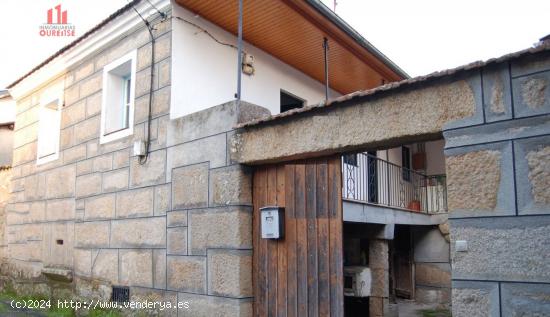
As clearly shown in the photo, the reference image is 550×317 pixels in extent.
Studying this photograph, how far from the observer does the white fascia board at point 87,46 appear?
6229mm

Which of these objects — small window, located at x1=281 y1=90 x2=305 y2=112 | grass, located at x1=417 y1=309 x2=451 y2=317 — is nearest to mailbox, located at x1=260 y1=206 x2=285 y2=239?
small window, located at x1=281 y1=90 x2=305 y2=112

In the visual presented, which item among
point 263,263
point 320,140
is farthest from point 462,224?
point 263,263

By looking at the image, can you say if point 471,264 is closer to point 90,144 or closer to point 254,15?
point 254,15

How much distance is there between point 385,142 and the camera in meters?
3.56

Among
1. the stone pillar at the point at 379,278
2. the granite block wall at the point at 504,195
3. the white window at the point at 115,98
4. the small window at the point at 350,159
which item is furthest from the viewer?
the small window at the point at 350,159

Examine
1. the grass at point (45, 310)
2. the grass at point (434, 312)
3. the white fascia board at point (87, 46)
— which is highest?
the white fascia board at point (87, 46)

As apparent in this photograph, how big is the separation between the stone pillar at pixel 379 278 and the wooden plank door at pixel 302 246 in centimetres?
383

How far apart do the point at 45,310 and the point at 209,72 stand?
175 inches

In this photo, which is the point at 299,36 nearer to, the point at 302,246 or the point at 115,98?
the point at 115,98

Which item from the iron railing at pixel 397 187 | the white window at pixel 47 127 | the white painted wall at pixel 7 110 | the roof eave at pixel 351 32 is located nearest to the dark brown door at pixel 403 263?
the iron railing at pixel 397 187

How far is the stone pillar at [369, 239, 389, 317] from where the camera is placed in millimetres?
7703

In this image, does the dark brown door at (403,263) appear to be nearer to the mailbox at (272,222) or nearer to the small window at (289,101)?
the small window at (289,101)

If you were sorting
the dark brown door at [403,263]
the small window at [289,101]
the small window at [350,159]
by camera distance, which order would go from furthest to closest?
the dark brown door at [403,263] → the small window at [350,159] → the small window at [289,101]

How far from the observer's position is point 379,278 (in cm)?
783
